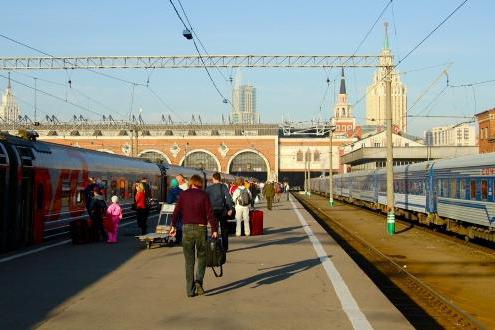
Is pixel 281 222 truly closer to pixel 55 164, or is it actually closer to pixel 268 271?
pixel 55 164

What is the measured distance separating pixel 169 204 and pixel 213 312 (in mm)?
9095

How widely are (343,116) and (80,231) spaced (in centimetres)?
14042

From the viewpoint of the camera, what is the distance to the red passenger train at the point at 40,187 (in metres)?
14.8

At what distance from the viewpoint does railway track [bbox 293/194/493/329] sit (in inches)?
385

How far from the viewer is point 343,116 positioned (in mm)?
154000

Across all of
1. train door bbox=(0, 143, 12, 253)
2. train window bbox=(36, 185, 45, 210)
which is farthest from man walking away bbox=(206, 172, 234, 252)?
train window bbox=(36, 185, 45, 210)

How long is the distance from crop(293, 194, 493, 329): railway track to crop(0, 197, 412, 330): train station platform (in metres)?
0.89

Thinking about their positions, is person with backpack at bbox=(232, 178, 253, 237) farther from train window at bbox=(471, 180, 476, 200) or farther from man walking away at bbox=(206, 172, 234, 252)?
train window at bbox=(471, 180, 476, 200)

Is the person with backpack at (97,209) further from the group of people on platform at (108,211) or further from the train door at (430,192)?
the train door at (430,192)

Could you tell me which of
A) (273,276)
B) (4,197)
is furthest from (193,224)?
(4,197)

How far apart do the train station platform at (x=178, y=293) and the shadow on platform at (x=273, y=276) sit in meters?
0.02

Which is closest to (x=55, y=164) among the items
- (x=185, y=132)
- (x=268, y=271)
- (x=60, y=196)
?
(x=60, y=196)

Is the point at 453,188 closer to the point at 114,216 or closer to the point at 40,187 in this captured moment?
the point at 114,216

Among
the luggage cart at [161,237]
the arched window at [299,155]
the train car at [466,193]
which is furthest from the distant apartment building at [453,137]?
the luggage cart at [161,237]
